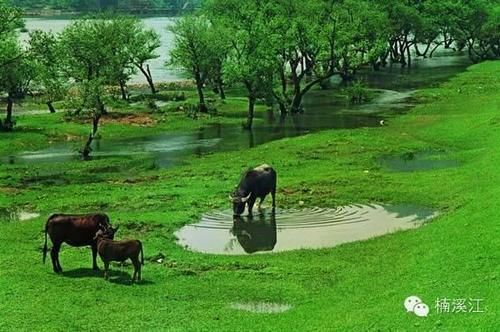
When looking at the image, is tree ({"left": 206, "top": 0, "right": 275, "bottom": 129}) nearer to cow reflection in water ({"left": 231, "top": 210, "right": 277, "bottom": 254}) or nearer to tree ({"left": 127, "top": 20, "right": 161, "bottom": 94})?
Answer: tree ({"left": 127, "top": 20, "right": 161, "bottom": 94})

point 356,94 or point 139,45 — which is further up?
point 139,45

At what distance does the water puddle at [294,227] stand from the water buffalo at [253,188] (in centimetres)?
52

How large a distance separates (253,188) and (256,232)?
2.80 meters

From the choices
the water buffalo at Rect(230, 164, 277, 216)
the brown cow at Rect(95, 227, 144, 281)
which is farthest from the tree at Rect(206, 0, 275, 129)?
the brown cow at Rect(95, 227, 144, 281)

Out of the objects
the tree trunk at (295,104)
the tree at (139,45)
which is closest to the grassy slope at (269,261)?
the tree trunk at (295,104)

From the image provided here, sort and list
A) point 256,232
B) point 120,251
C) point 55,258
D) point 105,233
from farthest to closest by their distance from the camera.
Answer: point 256,232 → point 55,258 → point 105,233 → point 120,251

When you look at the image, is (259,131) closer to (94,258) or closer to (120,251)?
(94,258)

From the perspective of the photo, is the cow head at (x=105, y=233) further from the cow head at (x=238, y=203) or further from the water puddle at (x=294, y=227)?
the cow head at (x=238, y=203)

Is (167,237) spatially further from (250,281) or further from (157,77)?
(157,77)

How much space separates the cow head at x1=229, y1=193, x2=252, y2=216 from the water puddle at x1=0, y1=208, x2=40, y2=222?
25.1 feet

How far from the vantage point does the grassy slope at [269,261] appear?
53.9 ft

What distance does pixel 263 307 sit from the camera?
1792cm

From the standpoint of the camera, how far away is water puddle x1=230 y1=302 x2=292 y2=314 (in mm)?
17594

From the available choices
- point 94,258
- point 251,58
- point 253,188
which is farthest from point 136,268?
point 251,58
